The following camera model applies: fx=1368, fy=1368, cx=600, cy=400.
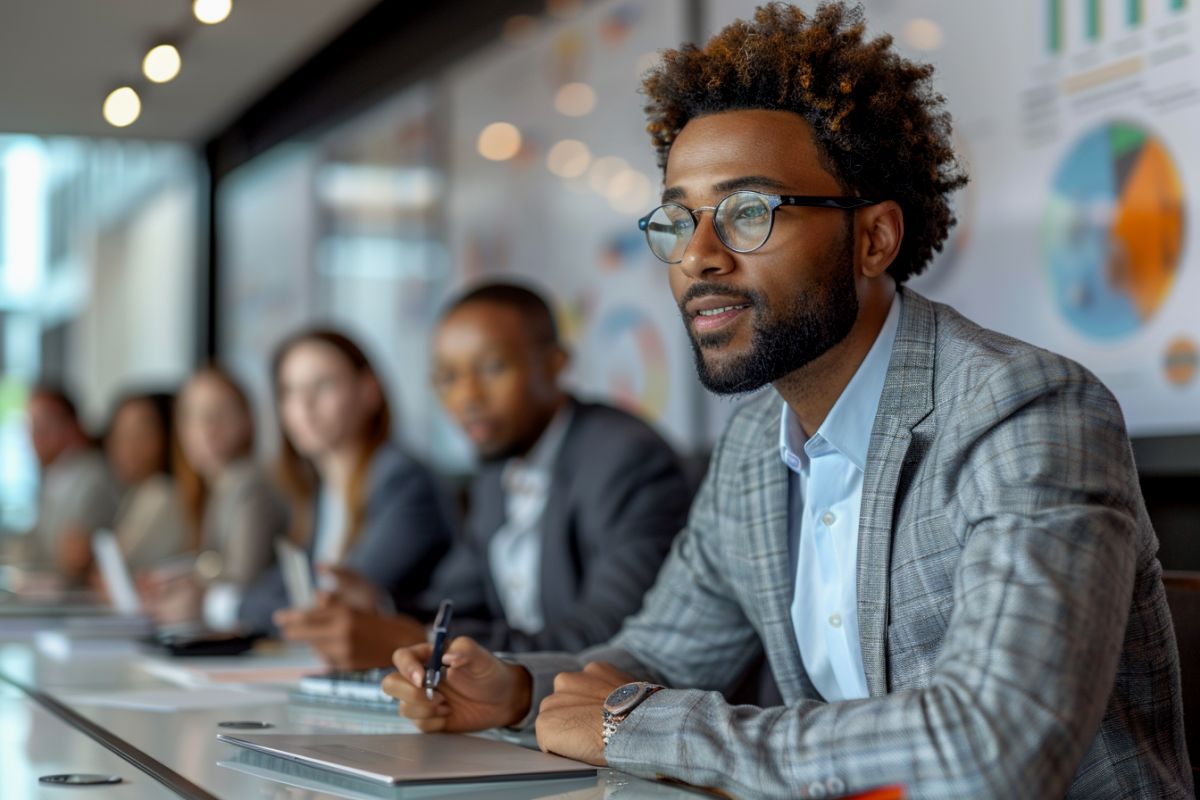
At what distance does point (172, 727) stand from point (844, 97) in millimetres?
1165

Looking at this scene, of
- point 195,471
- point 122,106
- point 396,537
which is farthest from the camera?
point 195,471

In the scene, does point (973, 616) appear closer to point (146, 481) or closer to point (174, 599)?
point (174, 599)

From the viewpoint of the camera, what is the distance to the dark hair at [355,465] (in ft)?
12.5

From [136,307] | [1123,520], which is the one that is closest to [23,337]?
[136,307]

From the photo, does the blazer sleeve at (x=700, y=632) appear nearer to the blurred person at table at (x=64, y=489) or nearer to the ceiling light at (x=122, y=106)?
the ceiling light at (x=122, y=106)

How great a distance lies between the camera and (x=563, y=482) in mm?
2797

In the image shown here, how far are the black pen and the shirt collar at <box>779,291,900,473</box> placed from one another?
0.49 m

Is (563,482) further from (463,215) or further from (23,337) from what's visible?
(23,337)

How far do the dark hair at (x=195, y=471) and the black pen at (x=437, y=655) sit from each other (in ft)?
11.3

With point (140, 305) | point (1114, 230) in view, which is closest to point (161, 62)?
point (1114, 230)

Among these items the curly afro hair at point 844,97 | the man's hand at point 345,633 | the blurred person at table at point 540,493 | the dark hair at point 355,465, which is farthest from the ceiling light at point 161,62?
the curly afro hair at point 844,97

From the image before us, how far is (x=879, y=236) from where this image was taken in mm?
1701

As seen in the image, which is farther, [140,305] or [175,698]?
[140,305]

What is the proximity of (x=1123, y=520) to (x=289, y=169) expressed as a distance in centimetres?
570
